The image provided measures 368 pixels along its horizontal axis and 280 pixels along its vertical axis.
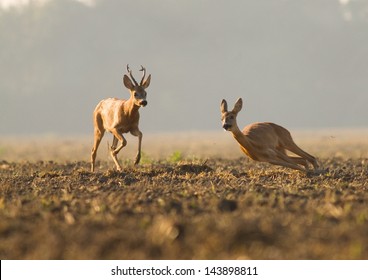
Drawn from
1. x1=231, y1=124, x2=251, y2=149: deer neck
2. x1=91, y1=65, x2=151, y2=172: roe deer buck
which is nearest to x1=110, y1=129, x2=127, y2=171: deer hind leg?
x1=91, y1=65, x2=151, y2=172: roe deer buck

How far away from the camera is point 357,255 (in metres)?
7.16

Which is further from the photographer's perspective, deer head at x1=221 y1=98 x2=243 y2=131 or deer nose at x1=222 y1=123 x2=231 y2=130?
deer head at x1=221 y1=98 x2=243 y2=131

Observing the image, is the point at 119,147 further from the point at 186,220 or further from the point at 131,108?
the point at 186,220

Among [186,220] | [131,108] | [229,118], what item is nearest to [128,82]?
[131,108]

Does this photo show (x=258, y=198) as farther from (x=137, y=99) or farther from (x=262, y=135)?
(x=137, y=99)

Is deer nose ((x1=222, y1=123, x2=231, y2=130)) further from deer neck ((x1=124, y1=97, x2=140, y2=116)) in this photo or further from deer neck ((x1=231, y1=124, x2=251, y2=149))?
deer neck ((x1=124, y1=97, x2=140, y2=116))

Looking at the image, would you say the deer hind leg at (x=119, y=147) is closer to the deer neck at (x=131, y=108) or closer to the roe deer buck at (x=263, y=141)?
the deer neck at (x=131, y=108)

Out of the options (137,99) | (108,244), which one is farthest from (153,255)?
(137,99)

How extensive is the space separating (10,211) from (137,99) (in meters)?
7.64

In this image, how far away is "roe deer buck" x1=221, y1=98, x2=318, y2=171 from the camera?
49.6 ft

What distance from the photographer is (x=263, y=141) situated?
15352 mm

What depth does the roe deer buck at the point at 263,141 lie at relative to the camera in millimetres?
15133

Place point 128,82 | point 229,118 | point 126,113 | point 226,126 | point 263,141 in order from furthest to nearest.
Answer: point 128,82 < point 126,113 < point 263,141 < point 229,118 < point 226,126
